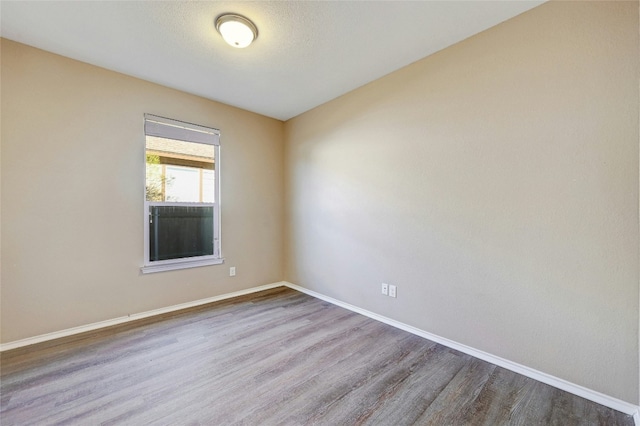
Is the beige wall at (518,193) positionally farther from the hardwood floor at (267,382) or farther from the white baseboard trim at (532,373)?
the hardwood floor at (267,382)

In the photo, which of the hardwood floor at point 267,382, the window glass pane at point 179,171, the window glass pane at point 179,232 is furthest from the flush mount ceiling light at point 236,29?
the hardwood floor at point 267,382

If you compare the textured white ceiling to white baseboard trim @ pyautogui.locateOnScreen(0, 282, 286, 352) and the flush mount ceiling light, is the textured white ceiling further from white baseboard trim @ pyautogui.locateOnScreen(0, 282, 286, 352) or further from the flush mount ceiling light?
white baseboard trim @ pyautogui.locateOnScreen(0, 282, 286, 352)

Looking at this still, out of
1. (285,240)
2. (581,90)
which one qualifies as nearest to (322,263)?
(285,240)

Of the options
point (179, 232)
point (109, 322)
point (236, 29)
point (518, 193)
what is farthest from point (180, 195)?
point (518, 193)

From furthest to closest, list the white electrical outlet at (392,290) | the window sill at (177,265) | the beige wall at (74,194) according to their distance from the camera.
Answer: the window sill at (177,265) → the white electrical outlet at (392,290) → the beige wall at (74,194)

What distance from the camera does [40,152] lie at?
2.26 meters

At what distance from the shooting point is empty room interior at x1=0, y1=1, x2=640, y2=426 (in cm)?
155

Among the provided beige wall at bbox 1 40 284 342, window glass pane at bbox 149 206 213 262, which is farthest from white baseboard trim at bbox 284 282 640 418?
beige wall at bbox 1 40 284 342

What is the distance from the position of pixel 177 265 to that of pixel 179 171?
3.73ft

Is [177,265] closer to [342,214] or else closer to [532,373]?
[342,214]

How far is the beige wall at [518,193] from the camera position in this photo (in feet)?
4.99

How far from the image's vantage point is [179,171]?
10.1 feet

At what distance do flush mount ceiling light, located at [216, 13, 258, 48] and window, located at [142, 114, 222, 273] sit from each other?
1.43m

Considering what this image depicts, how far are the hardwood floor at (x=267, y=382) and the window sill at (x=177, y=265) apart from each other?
1.92ft
